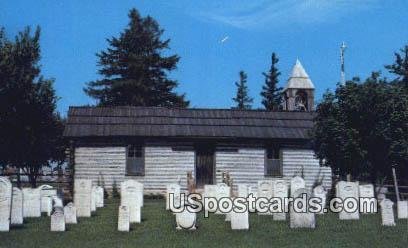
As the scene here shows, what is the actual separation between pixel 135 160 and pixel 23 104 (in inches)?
268

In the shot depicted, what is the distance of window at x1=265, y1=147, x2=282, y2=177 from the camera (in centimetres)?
2883

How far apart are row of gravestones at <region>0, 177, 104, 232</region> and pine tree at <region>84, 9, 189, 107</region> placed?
34.0 meters

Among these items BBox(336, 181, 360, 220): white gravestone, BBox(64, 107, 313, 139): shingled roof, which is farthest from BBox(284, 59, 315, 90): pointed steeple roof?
BBox(336, 181, 360, 220): white gravestone

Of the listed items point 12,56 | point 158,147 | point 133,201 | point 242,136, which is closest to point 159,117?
point 158,147

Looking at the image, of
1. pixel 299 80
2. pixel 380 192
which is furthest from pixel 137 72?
pixel 380 192

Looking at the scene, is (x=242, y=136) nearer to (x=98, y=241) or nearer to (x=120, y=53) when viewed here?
(x=98, y=241)

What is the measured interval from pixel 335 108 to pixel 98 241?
11997 mm

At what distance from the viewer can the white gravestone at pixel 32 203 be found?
18.0m

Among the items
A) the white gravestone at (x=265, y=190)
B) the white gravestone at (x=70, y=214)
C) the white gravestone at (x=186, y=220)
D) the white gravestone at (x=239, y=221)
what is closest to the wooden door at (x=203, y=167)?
the white gravestone at (x=265, y=190)

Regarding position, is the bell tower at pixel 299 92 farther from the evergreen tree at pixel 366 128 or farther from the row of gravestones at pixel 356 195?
the row of gravestones at pixel 356 195

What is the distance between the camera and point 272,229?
577 inches

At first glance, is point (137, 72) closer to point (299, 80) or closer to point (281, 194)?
point (299, 80)

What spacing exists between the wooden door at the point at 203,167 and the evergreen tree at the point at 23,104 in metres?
8.36

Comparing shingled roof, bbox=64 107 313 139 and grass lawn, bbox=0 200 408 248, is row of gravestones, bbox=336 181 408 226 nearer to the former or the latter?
grass lawn, bbox=0 200 408 248
